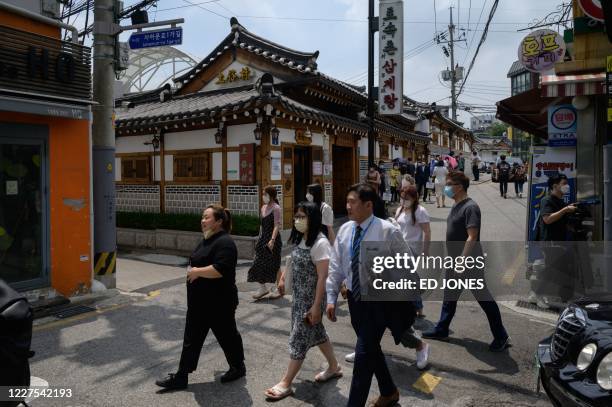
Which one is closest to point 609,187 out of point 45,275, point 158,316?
point 158,316

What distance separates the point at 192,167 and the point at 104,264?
17.5 feet

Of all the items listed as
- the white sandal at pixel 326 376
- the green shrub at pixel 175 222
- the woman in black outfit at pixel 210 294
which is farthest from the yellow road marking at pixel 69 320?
the green shrub at pixel 175 222

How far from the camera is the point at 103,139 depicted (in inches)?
313

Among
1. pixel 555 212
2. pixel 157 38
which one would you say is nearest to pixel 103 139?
pixel 157 38

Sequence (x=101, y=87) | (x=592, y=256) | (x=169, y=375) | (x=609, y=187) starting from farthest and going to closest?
(x=101, y=87) → (x=592, y=256) → (x=609, y=187) → (x=169, y=375)

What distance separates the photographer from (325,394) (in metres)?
4.04

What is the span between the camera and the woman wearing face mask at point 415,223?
5.82 meters

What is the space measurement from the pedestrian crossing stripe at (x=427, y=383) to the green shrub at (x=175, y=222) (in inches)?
279

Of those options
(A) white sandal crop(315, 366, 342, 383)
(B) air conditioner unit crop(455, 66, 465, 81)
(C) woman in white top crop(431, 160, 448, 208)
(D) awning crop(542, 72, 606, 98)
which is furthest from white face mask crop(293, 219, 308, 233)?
(B) air conditioner unit crop(455, 66, 465, 81)

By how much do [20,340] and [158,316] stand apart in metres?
3.65

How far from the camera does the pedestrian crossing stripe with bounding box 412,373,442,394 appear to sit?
162 inches

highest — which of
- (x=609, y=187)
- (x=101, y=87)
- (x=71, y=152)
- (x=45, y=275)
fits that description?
(x=101, y=87)

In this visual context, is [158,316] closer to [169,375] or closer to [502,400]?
[169,375]

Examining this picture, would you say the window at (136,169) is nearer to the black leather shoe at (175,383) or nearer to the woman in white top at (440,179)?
the black leather shoe at (175,383)
